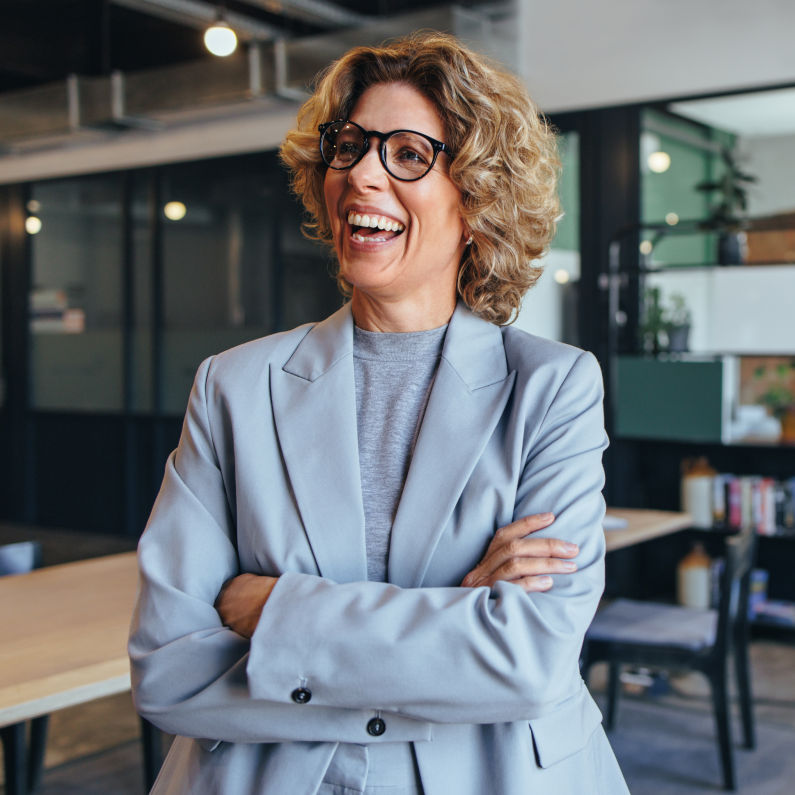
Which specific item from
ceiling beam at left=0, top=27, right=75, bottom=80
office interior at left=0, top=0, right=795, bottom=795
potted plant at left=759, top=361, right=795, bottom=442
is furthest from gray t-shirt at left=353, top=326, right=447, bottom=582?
ceiling beam at left=0, top=27, right=75, bottom=80

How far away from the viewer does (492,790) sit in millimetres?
1146

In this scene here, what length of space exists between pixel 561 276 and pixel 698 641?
2863 mm

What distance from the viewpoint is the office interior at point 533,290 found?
4.57 m

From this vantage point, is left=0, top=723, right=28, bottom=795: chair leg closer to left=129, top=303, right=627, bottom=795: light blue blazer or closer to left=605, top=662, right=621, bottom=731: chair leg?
left=129, top=303, right=627, bottom=795: light blue blazer

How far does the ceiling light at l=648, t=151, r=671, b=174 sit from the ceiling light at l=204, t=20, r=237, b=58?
96.8 inches

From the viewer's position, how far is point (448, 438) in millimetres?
1248

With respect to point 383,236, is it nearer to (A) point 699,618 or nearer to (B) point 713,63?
(A) point 699,618

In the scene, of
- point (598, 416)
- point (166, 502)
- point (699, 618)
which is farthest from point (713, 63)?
point (166, 502)

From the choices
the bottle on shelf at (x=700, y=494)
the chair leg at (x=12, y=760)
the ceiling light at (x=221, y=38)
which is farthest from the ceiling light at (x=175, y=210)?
the chair leg at (x=12, y=760)

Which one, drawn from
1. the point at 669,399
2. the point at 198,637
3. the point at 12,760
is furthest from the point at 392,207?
the point at 669,399

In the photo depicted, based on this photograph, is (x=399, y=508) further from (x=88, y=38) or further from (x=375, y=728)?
(x=88, y=38)

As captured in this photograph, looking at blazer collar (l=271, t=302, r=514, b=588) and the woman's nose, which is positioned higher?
the woman's nose

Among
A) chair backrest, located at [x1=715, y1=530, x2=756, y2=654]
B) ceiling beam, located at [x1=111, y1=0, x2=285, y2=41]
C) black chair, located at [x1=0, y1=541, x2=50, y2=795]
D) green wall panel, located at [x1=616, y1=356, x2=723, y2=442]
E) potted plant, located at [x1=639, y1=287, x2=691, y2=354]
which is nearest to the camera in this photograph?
black chair, located at [x1=0, y1=541, x2=50, y2=795]

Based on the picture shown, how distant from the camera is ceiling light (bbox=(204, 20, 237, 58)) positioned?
15.5 feet
